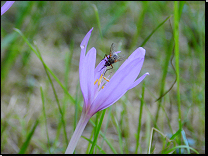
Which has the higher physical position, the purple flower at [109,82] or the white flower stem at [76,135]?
the purple flower at [109,82]

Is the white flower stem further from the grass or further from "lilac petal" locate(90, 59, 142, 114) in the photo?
the grass

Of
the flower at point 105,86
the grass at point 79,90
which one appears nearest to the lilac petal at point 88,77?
the flower at point 105,86

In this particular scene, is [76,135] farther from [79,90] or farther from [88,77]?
[79,90]

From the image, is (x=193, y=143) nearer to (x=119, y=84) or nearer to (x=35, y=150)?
(x=35, y=150)

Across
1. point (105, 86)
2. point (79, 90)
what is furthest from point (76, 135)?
point (79, 90)

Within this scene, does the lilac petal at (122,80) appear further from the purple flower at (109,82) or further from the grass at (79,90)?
the grass at (79,90)

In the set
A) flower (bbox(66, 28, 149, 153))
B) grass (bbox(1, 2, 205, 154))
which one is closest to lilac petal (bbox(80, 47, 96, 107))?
flower (bbox(66, 28, 149, 153))

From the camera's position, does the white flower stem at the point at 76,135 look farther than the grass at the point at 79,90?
No

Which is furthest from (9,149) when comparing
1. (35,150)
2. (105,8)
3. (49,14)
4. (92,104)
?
(105,8)

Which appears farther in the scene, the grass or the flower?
the grass
